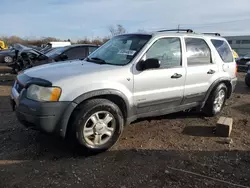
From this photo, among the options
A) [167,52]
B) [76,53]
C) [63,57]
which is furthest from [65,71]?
[76,53]

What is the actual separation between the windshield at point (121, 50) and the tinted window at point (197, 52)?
90cm

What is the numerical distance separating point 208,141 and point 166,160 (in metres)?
1.16

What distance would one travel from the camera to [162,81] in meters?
4.86

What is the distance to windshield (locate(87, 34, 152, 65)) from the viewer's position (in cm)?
473

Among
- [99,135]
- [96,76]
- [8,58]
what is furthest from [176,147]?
[8,58]

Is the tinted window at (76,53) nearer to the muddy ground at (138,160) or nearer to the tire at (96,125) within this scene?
the muddy ground at (138,160)

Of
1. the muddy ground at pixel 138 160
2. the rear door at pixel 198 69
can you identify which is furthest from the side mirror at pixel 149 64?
the muddy ground at pixel 138 160

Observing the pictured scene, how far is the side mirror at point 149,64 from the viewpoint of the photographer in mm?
4520

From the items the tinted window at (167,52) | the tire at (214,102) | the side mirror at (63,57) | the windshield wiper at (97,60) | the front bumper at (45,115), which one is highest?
the tinted window at (167,52)

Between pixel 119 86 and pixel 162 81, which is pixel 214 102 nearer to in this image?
pixel 162 81

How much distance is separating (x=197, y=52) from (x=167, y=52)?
0.83 m

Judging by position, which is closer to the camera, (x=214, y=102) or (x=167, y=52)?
(x=167, y=52)

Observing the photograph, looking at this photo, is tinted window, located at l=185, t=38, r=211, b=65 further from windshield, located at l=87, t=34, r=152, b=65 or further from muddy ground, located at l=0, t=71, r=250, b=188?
muddy ground, located at l=0, t=71, r=250, b=188

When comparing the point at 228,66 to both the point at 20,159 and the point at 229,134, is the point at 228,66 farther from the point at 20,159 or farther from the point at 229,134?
the point at 20,159
